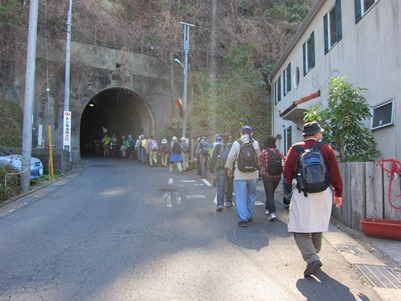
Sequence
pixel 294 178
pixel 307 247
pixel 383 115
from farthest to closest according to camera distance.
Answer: pixel 383 115, pixel 294 178, pixel 307 247

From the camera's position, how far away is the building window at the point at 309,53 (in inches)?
537

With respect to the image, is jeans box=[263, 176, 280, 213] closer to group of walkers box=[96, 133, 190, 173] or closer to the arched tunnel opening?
group of walkers box=[96, 133, 190, 173]

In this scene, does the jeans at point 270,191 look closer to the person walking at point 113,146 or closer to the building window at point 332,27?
the building window at point 332,27

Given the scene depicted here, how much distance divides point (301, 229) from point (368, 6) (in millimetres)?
7481

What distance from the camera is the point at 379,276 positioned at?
4324 mm

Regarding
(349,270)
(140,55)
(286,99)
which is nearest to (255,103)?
(286,99)

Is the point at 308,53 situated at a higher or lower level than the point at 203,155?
higher

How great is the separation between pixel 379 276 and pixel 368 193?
2.05 metres

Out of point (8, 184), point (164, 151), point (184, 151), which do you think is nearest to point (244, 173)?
point (8, 184)

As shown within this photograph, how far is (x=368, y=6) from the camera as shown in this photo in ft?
30.2

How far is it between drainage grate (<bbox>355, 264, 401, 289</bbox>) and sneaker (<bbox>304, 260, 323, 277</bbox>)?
63 centimetres

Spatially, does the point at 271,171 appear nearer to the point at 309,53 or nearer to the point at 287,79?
the point at 309,53

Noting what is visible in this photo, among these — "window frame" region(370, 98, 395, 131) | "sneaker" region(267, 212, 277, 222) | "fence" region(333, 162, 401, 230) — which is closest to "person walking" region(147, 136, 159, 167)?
"window frame" region(370, 98, 395, 131)

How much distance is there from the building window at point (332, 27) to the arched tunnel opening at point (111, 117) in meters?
14.1
